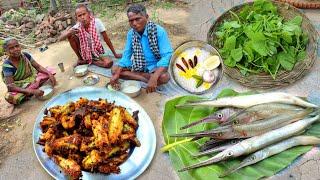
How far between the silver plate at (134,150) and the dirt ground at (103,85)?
0.14m

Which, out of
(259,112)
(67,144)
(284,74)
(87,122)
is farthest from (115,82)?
(284,74)

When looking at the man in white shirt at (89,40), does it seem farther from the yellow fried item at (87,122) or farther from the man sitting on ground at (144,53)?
the yellow fried item at (87,122)

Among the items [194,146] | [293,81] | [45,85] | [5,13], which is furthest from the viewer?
[5,13]

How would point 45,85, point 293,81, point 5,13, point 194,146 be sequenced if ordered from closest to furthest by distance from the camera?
point 194,146 → point 293,81 → point 45,85 → point 5,13

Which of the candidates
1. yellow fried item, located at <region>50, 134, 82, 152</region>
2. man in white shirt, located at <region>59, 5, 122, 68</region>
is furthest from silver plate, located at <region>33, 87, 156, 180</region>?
man in white shirt, located at <region>59, 5, 122, 68</region>

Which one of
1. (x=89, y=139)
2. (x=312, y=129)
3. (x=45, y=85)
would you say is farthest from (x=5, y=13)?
(x=312, y=129)

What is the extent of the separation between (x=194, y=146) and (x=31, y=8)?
5.31 meters

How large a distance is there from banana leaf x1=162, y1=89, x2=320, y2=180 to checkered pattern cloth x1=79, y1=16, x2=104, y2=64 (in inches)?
66.2

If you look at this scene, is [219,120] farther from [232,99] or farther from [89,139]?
[89,139]

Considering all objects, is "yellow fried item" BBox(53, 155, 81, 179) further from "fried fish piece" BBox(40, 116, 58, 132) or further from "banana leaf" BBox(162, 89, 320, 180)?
"banana leaf" BBox(162, 89, 320, 180)

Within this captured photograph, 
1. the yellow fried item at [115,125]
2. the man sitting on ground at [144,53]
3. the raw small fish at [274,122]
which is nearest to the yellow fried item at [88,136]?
the yellow fried item at [115,125]

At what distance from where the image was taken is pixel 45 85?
5.12 m

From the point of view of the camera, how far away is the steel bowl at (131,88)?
4.65m

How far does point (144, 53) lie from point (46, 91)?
1411 millimetres
